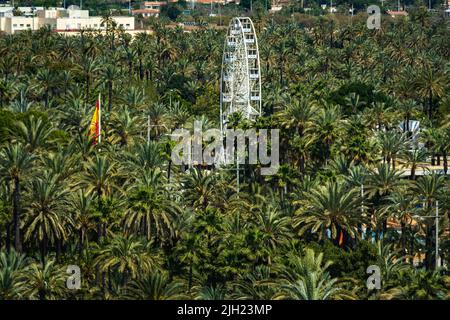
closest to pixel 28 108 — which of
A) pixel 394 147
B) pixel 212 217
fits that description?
pixel 394 147

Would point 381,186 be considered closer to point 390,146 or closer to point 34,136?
point 390,146

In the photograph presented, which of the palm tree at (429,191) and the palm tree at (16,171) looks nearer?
the palm tree at (16,171)

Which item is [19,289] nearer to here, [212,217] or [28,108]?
[212,217]

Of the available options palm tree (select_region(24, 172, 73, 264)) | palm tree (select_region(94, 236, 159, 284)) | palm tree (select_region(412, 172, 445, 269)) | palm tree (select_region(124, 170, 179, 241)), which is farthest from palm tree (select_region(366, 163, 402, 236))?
palm tree (select_region(24, 172, 73, 264))

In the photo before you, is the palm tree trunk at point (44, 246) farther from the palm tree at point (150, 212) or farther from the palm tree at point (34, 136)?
the palm tree at point (34, 136)

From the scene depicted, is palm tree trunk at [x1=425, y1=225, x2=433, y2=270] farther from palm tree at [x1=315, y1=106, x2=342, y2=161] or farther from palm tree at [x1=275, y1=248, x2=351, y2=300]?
palm tree at [x1=315, y1=106, x2=342, y2=161]

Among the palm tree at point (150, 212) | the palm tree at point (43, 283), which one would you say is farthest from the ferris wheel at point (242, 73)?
the palm tree at point (43, 283)

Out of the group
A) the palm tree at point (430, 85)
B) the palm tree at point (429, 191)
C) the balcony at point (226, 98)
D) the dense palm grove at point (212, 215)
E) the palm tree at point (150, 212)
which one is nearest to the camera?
the dense palm grove at point (212, 215)
